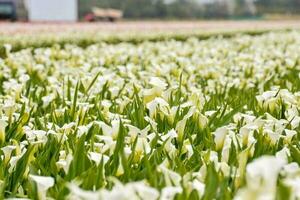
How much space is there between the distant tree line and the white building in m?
36.7

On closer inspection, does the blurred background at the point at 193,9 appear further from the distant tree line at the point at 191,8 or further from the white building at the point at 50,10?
the white building at the point at 50,10

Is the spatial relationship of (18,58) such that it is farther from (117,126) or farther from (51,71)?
(117,126)

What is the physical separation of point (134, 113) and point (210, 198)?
50.8 inches

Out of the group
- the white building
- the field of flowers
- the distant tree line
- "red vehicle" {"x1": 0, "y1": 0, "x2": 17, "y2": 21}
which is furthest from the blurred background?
the field of flowers

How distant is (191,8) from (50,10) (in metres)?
45.0

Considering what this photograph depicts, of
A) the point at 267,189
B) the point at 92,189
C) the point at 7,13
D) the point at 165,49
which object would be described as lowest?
the point at 7,13

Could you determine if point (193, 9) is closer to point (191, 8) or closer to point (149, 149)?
point (191, 8)

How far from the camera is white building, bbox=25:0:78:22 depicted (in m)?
22.0

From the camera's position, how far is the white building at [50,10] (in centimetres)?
2202

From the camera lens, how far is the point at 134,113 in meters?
2.82

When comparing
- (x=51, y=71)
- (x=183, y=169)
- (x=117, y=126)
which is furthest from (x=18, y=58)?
(x=183, y=169)

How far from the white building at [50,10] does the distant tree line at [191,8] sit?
3669 centimetres

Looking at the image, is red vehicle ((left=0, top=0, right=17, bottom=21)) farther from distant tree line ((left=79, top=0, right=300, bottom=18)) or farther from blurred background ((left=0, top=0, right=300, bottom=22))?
distant tree line ((left=79, top=0, right=300, bottom=18))

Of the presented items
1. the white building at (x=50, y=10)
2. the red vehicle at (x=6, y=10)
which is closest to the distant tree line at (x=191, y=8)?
the red vehicle at (x=6, y=10)
